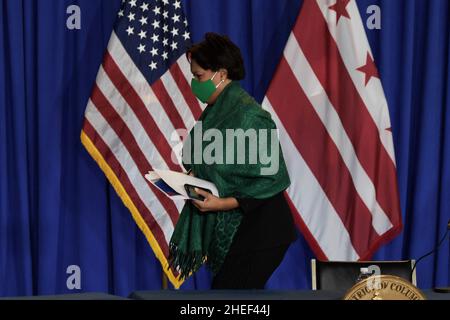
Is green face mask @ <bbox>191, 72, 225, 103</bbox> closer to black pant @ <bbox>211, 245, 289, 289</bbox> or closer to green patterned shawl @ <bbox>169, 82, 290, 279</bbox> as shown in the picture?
green patterned shawl @ <bbox>169, 82, 290, 279</bbox>

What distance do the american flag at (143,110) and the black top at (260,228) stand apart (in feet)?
5.58

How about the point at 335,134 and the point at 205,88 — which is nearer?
the point at 205,88

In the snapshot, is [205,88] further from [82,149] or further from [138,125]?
[82,149]

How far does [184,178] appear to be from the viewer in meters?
2.75

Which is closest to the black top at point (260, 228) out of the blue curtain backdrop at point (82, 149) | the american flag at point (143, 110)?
the american flag at point (143, 110)

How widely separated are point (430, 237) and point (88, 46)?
7.68ft

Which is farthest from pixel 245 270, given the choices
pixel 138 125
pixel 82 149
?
pixel 82 149

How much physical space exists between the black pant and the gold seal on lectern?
45.5 inches

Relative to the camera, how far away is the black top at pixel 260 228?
2840 mm

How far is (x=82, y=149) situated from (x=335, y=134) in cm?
149

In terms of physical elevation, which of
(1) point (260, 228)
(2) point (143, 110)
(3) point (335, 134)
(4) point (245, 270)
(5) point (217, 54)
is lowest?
(4) point (245, 270)

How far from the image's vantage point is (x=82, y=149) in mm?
4715

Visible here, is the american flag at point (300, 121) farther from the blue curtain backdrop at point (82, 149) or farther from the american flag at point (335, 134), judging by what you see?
the blue curtain backdrop at point (82, 149)

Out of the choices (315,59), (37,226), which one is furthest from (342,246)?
(37,226)
